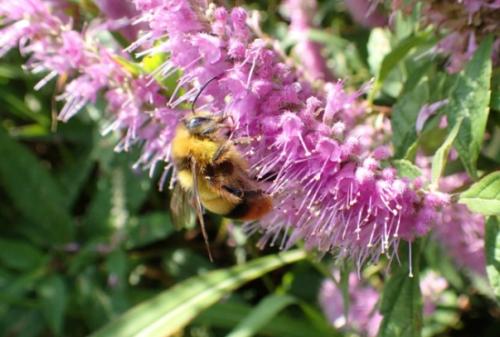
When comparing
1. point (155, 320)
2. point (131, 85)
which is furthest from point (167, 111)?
point (155, 320)

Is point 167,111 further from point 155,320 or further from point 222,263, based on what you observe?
point 222,263

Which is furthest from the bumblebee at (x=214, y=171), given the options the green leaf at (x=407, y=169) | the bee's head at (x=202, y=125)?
the green leaf at (x=407, y=169)

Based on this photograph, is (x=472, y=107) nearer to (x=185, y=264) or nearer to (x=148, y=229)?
(x=148, y=229)

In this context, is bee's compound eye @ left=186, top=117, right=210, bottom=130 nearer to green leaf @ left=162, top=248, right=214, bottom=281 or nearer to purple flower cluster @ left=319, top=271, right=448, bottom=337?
purple flower cluster @ left=319, top=271, right=448, bottom=337

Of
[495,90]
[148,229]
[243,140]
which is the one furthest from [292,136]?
[148,229]

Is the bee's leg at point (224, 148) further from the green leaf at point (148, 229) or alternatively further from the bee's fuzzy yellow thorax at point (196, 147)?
the green leaf at point (148, 229)
